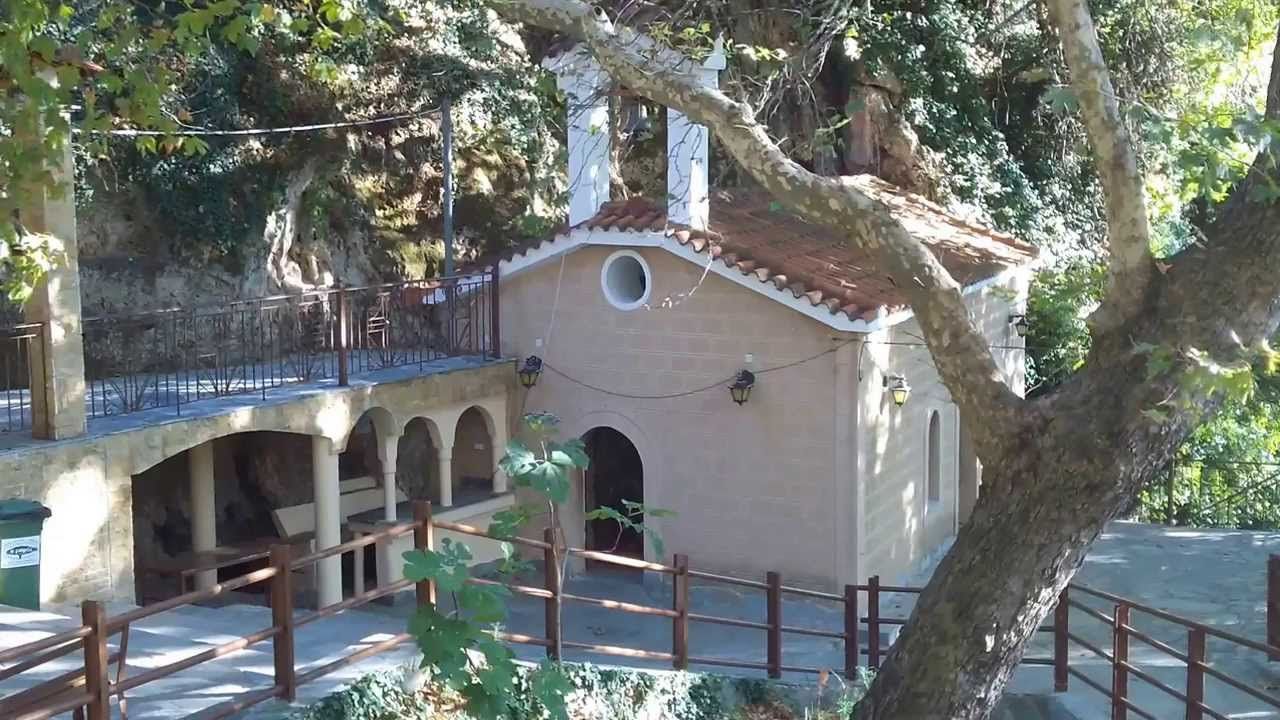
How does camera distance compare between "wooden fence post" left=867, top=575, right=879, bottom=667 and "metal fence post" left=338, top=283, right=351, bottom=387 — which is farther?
"metal fence post" left=338, top=283, right=351, bottom=387

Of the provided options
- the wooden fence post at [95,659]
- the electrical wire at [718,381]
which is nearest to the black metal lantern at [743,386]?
the electrical wire at [718,381]

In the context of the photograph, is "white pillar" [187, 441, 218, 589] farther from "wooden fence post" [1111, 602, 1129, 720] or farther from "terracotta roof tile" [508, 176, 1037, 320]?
"wooden fence post" [1111, 602, 1129, 720]

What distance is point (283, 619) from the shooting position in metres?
6.62

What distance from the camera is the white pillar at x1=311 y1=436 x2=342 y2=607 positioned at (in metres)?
12.9

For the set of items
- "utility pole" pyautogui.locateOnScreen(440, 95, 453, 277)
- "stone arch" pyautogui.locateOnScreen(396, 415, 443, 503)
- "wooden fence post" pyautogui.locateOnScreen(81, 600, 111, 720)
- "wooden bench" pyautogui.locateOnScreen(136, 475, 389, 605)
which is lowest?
"wooden bench" pyautogui.locateOnScreen(136, 475, 389, 605)

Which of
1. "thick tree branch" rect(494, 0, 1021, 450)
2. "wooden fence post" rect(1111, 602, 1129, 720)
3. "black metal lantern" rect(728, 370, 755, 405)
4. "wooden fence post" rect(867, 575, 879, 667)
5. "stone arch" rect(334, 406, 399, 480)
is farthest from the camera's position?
"stone arch" rect(334, 406, 399, 480)

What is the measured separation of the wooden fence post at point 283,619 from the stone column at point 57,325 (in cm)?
433

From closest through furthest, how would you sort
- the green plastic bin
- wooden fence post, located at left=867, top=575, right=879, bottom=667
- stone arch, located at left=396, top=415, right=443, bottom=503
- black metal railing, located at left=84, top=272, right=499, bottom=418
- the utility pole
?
the green plastic bin → wooden fence post, located at left=867, top=575, right=879, bottom=667 → black metal railing, located at left=84, top=272, right=499, bottom=418 → the utility pole → stone arch, located at left=396, top=415, right=443, bottom=503

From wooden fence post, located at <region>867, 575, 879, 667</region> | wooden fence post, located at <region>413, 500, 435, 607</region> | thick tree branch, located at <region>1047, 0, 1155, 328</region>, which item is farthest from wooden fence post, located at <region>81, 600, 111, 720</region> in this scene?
wooden fence post, located at <region>867, 575, 879, 667</region>

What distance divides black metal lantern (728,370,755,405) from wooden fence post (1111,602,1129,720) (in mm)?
5420

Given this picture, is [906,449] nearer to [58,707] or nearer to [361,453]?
[361,453]

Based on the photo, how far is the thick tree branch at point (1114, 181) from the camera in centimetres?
644

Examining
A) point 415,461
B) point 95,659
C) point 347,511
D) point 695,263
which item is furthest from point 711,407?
point 95,659

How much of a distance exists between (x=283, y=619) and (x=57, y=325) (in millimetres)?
4536
